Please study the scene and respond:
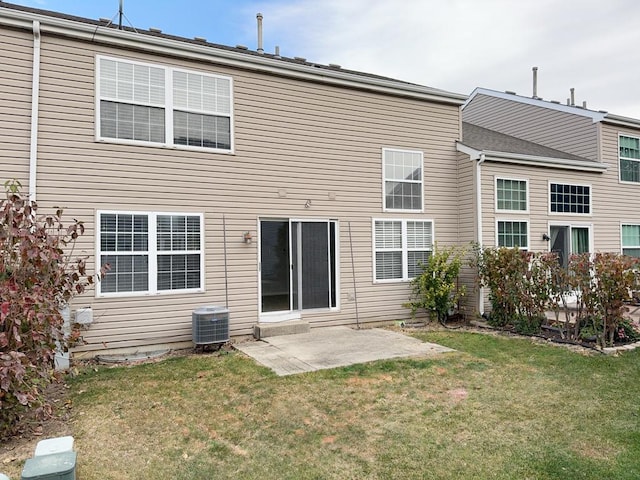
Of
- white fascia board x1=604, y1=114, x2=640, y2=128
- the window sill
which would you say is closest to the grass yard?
the window sill

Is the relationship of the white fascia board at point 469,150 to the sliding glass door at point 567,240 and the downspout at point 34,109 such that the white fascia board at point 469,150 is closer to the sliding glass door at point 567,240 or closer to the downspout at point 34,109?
the sliding glass door at point 567,240

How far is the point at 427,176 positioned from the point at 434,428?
22.4 ft

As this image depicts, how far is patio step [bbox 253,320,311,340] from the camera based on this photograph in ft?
25.6

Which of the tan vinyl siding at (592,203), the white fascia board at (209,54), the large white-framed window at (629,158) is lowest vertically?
the tan vinyl siding at (592,203)

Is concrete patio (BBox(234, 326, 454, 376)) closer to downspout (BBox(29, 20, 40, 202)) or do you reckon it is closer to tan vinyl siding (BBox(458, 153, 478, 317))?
tan vinyl siding (BBox(458, 153, 478, 317))

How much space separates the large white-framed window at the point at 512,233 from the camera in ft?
32.4

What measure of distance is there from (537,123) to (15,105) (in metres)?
14.0

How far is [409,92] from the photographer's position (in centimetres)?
964

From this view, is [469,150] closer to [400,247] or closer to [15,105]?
[400,247]

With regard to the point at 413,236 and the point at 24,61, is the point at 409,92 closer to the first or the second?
the point at 413,236

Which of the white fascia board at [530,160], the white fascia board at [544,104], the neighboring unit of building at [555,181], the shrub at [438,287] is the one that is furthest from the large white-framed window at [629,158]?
the shrub at [438,287]

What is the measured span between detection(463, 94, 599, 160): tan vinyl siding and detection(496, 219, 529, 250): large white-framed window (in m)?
4.19

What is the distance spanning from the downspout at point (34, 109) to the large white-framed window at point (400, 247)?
6150mm

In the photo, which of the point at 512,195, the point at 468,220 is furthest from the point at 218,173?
the point at 512,195
